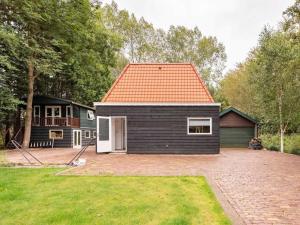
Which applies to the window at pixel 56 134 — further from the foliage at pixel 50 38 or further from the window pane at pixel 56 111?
the foliage at pixel 50 38

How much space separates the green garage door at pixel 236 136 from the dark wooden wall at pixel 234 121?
35 centimetres

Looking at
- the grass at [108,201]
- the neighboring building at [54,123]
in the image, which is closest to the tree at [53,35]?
the neighboring building at [54,123]

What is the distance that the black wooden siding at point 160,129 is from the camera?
17203mm

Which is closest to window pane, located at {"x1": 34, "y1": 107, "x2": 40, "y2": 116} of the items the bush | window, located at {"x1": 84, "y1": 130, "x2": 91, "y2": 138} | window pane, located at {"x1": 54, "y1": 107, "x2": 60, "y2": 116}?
window pane, located at {"x1": 54, "y1": 107, "x2": 60, "y2": 116}

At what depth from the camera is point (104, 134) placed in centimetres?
1717

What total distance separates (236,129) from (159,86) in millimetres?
10971

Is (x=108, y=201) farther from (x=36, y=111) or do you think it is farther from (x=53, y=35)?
(x=36, y=111)

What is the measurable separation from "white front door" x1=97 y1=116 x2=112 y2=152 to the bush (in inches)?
433

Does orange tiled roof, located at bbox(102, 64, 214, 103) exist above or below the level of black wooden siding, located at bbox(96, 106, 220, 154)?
above

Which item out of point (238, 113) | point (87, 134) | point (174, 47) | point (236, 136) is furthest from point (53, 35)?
point (174, 47)

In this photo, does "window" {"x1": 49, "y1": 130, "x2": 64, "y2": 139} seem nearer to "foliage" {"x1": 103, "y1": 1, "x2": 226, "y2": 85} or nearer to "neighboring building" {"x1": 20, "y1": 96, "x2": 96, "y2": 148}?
"neighboring building" {"x1": 20, "y1": 96, "x2": 96, "y2": 148}

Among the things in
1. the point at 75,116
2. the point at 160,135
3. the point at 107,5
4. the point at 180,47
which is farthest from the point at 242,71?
the point at 160,135

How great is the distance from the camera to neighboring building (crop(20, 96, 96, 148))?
27500 mm

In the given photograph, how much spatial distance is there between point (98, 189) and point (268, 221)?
3670 millimetres
